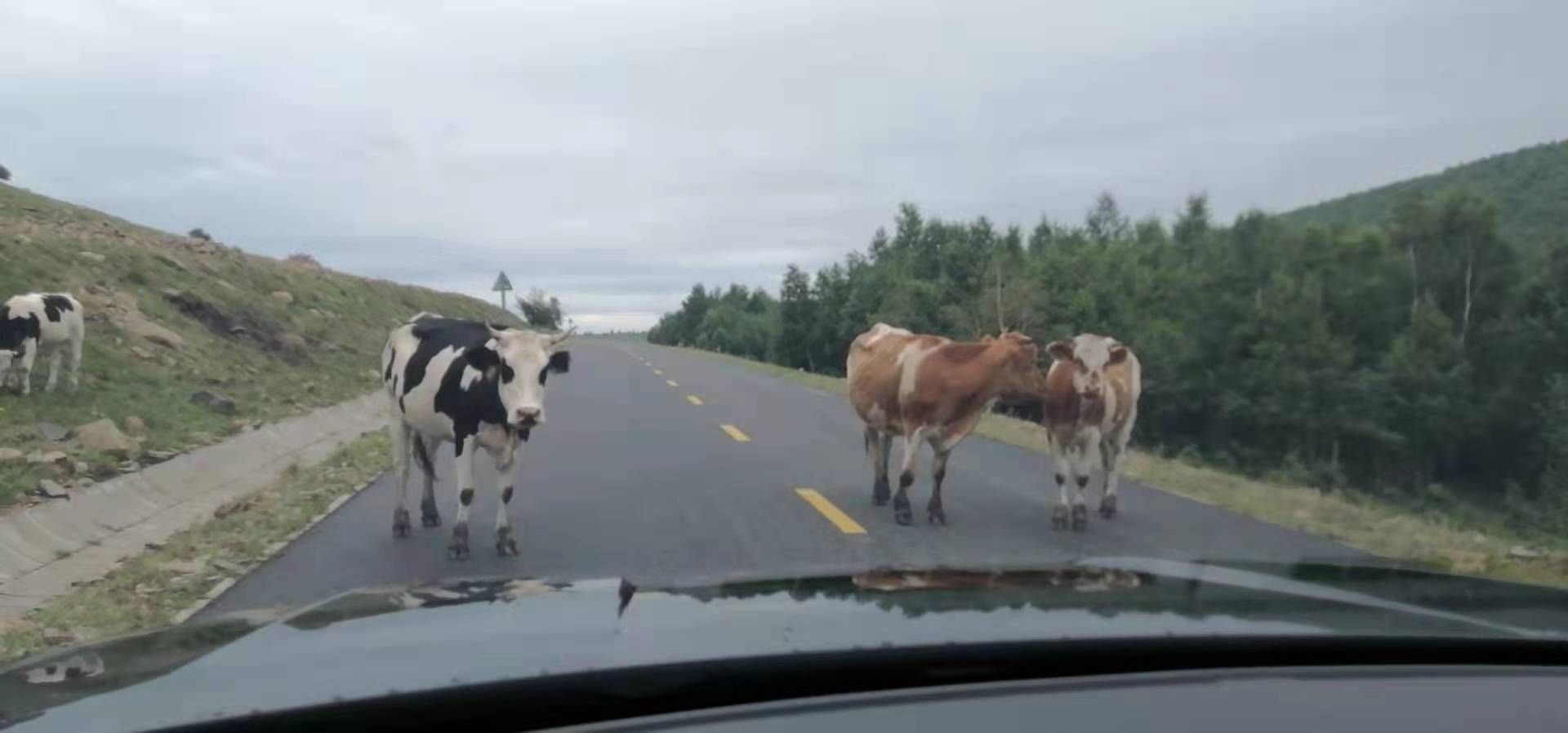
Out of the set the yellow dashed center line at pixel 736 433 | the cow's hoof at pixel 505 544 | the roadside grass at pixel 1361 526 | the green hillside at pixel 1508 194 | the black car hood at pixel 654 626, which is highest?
the green hillside at pixel 1508 194

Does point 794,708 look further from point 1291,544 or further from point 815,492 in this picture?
point 815,492

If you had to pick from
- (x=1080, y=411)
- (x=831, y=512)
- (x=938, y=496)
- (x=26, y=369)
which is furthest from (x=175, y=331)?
(x=1080, y=411)

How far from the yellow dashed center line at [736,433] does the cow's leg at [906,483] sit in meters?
6.32

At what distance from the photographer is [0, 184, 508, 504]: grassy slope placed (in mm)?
15188

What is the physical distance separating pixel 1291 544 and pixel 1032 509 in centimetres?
229

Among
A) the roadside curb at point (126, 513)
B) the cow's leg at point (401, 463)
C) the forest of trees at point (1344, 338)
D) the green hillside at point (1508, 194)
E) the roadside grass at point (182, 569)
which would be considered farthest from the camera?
the green hillside at point (1508, 194)

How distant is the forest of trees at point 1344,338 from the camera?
43.2 metres

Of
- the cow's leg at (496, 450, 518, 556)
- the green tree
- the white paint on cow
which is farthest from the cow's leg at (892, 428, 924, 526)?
the green tree

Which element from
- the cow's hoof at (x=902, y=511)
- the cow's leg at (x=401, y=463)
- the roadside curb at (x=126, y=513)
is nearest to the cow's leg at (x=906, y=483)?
the cow's hoof at (x=902, y=511)

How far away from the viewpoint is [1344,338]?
50188 mm

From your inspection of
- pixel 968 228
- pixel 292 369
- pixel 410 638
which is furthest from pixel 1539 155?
pixel 410 638

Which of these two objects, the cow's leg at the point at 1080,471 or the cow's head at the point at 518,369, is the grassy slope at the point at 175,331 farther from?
the cow's leg at the point at 1080,471

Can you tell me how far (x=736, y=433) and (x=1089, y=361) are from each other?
860cm

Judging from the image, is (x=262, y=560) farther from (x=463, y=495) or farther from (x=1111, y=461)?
(x=1111, y=461)
